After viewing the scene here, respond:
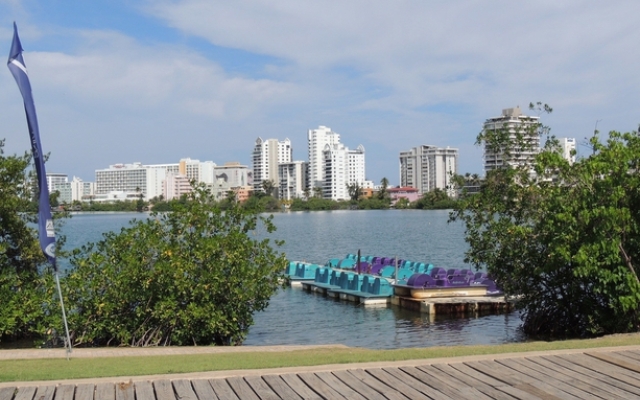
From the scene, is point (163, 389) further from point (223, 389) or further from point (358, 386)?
point (358, 386)

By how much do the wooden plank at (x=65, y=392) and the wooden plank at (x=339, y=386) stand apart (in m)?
2.44

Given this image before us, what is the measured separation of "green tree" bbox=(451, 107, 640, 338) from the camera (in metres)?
13.8

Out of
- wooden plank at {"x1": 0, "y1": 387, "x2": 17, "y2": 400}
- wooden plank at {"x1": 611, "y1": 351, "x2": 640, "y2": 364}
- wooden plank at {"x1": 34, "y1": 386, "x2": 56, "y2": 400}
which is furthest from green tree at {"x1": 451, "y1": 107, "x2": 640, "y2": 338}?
wooden plank at {"x1": 0, "y1": 387, "x2": 17, "y2": 400}

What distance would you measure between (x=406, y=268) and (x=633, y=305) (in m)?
21.8

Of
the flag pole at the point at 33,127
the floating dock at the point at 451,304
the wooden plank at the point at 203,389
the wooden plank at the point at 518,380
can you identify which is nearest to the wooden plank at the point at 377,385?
the wooden plank at the point at 518,380

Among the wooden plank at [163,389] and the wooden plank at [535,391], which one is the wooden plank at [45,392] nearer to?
A: the wooden plank at [163,389]

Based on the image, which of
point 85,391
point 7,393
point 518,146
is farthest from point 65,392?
point 518,146

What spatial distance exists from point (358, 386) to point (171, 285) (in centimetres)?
950

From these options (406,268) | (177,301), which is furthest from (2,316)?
(406,268)

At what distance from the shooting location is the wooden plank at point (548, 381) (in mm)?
6621

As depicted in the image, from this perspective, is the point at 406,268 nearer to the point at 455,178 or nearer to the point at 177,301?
the point at 455,178

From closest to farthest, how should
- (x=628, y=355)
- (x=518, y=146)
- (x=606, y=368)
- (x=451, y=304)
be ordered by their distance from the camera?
Result: (x=606, y=368)
(x=628, y=355)
(x=518, y=146)
(x=451, y=304)

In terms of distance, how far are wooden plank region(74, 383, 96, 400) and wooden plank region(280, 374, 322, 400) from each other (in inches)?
73.6

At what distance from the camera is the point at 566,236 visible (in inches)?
555
